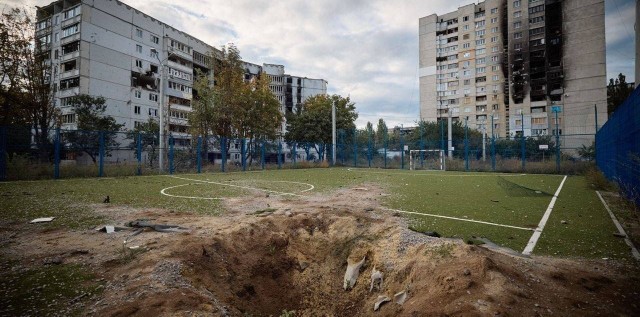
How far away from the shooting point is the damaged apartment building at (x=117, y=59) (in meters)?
39.2

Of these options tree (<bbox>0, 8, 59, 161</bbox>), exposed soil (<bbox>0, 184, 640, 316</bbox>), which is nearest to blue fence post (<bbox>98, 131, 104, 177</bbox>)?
tree (<bbox>0, 8, 59, 161</bbox>)

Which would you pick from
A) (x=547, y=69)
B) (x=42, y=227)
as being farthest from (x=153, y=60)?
(x=547, y=69)

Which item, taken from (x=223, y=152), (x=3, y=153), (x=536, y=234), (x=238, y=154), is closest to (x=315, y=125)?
(x=238, y=154)

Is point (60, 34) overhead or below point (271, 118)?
overhead

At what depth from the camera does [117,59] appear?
42.2 meters

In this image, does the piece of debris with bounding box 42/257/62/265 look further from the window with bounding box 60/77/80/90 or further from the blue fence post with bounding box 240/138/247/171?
the window with bounding box 60/77/80/90

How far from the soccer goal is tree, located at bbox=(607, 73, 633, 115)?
38929 millimetres

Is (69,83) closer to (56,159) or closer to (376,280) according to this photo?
(56,159)

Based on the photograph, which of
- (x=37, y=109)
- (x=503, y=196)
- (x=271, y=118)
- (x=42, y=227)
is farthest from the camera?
(x=271, y=118)

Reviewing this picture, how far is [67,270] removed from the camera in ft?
10.4

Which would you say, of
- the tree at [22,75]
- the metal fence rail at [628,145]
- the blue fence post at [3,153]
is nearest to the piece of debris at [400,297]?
the metal fence rail at [628,145]

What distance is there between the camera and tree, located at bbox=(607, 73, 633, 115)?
44.4m

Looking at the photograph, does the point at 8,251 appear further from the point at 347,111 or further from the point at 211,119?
the point at 347,111

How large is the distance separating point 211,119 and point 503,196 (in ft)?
77.3
